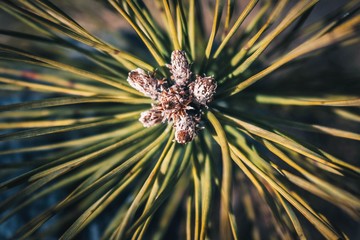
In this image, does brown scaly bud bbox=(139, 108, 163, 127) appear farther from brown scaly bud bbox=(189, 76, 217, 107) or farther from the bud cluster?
brown scaly bud bbox=(189, 76, 217, 107)

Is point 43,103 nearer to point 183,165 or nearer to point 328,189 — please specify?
point 183,165

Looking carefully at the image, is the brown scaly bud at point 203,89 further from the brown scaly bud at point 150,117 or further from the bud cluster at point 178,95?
the brown scaly bud at point 150,117

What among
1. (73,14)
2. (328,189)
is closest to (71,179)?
(328,189)

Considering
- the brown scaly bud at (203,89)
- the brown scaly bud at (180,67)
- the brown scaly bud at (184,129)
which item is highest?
the brown scaly bud at (180,67)

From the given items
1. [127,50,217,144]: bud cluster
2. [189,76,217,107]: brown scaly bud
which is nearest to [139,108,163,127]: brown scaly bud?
[127,50,217,144]: bud cluster

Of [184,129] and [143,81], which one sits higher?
[143,81]

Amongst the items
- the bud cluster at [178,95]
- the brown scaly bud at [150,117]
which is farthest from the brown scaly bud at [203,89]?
the brown scaly bud at [150,117]
